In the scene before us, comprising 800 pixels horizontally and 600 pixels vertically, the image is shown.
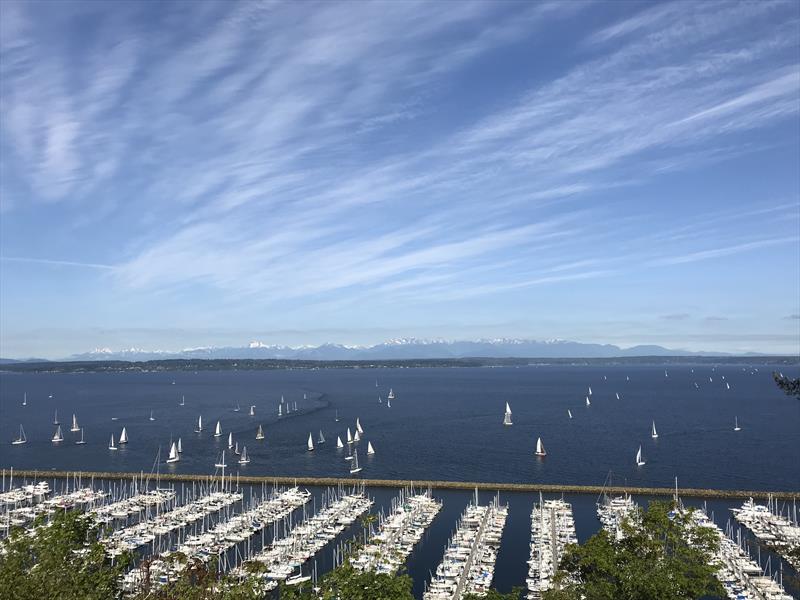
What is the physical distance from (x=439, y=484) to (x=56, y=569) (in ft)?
186

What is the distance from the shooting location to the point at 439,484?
7106 cm

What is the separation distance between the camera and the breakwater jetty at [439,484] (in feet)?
218

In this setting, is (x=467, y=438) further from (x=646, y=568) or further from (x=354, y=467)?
(x=646, y=568)

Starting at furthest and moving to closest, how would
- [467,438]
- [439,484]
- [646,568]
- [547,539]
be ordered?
[467,438]
[439,484]
[547,539]
[646,568]

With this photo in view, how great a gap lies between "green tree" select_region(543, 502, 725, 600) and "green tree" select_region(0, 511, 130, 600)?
14749mm

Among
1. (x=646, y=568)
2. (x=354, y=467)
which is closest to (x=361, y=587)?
(x=646, y=568)

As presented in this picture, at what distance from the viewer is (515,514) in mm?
60406

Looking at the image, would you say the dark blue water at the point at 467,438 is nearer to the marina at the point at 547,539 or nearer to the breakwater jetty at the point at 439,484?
the breakwater jetty at the point at 439,484

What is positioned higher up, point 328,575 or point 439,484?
point 328,575

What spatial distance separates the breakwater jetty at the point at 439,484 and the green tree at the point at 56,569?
52419mm

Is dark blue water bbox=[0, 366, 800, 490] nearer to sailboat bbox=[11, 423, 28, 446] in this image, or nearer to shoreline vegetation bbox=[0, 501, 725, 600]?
sailboat bbox=[11, 423, 28, 446]

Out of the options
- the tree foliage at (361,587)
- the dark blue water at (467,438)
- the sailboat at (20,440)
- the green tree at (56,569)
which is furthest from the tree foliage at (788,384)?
the sailboat at (20,440)

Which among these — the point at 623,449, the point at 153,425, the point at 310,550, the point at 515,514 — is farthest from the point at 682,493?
the point at 153,425

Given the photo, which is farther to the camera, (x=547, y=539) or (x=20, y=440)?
(x=20, y=440)
